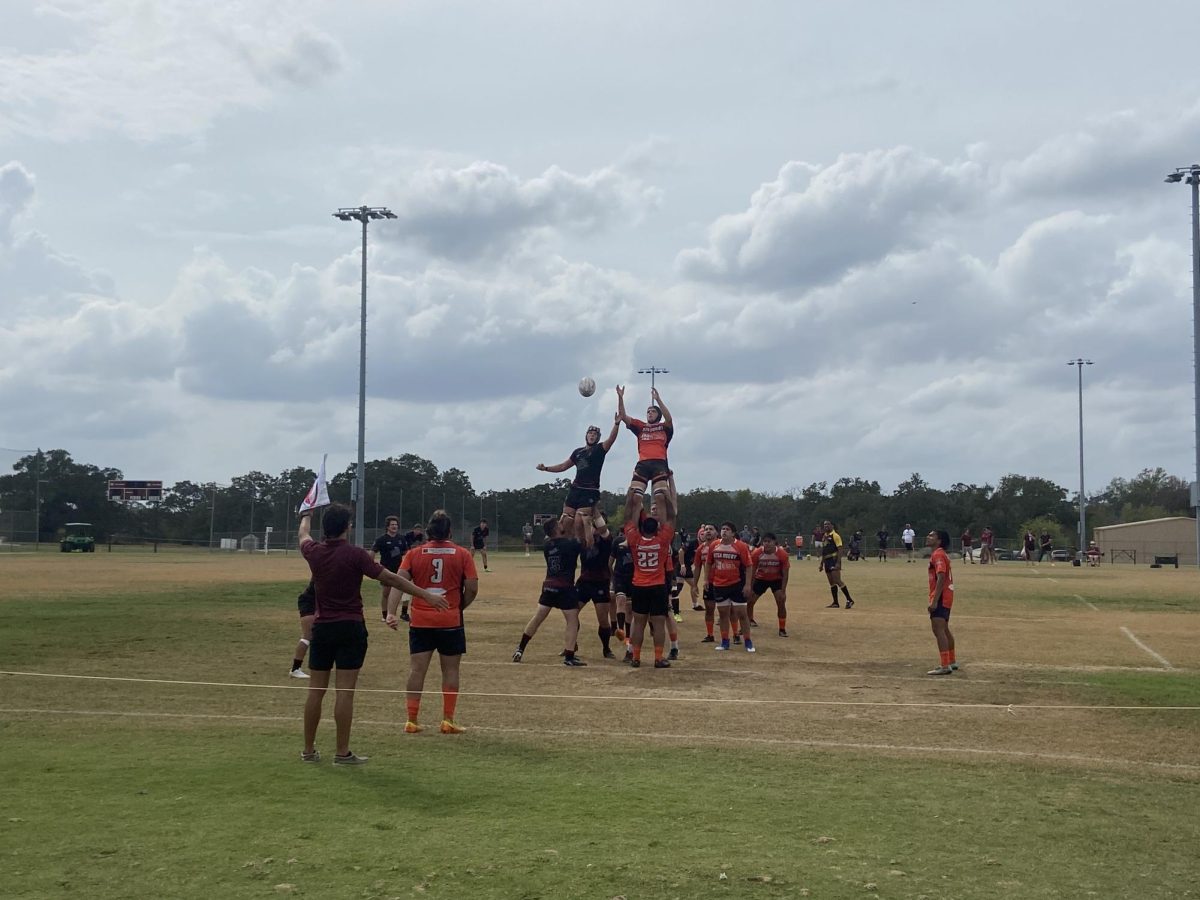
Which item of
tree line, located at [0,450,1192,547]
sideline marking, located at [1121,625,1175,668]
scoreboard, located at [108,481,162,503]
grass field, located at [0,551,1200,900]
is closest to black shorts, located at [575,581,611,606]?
grass field, located at [0,551,1200,900]

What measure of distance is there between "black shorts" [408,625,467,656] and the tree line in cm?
6660

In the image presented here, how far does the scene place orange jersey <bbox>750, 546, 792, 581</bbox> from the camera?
20.6m

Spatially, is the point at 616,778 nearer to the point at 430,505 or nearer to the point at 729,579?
the point at 729,579

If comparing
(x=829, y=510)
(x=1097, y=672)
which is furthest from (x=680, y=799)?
(x=829, y=510)

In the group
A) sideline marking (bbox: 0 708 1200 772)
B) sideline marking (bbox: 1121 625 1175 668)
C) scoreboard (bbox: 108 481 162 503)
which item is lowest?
sideline marking (bbox: 0 708 1200 772)

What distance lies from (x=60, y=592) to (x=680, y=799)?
2489cm

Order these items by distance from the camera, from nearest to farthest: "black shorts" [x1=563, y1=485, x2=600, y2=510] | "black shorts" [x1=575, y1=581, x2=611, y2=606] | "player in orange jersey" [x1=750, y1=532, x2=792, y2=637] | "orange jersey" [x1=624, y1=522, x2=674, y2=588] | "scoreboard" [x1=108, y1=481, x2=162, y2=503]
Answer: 1. "orange jersey" [x1=624, y1=522, x2=674, y2=588]
2. "black shorts" [x1=575, y1=581, x2=611, y2=606]
3. "black shorts" [x1=563, y1=485, x2=600, y2=510]
4. "player in orange jersey" [x1=750, y1=532, x2=792, y2=637]
5. "scoreboard" [x1=108, y1=481, x2=162, y2=503]

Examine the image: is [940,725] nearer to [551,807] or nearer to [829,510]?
[551,807]

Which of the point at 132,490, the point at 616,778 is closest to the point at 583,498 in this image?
the point at 616,778

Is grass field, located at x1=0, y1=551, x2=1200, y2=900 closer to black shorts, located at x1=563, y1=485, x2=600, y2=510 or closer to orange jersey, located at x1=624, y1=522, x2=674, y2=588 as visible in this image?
orange jersey, located at x1=624, y1=522, x2=674, y2=588

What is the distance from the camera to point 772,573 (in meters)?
20.7

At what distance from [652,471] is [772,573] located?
2.70 metres

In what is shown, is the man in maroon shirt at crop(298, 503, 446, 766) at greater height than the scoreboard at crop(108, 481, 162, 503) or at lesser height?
lesser

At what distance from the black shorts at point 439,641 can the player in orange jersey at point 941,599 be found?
275 inches
